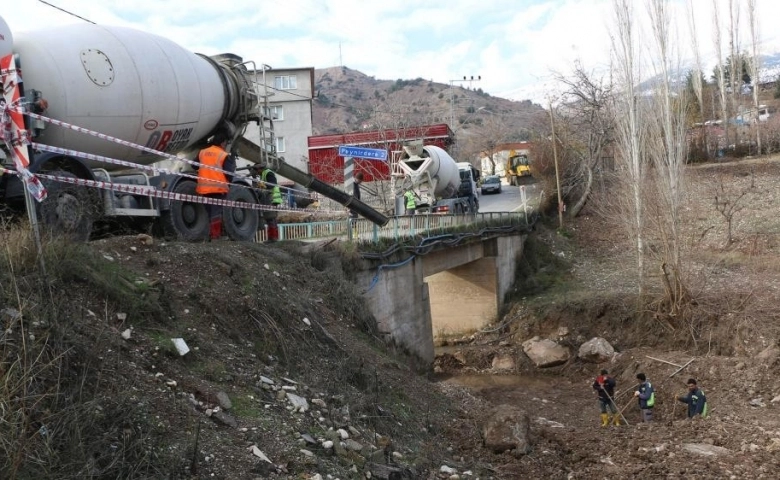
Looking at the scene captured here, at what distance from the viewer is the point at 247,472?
4.32 m

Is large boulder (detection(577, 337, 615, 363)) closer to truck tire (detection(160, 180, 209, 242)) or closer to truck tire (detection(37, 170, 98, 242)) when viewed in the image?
truck tire (detection(160, 180, 209, 242))

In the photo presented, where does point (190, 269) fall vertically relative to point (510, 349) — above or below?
above

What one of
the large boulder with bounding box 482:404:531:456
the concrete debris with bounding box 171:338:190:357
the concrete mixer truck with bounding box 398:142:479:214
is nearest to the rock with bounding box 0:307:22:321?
the concrete debris with bounding box 171:338:190:357

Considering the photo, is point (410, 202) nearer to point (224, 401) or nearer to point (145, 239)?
point (145, 239)

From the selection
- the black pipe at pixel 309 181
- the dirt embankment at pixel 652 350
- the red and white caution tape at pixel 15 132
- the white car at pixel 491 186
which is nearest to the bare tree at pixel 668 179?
the dirt embankment at pixel 652 350

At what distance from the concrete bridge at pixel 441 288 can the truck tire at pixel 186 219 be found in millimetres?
3748

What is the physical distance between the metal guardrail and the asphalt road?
48.6 ft

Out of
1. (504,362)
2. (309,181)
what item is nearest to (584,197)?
(504,362)

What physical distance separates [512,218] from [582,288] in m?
4.96

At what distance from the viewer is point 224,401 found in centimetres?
516

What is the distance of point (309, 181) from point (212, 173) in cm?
287

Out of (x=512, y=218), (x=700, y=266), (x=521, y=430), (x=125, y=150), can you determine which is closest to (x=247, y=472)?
(x=521, y=430)

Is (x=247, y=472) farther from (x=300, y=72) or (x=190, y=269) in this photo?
(x=300, y=72)

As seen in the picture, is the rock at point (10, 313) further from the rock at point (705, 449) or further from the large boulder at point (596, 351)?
the large boulder at point (596, 351)
